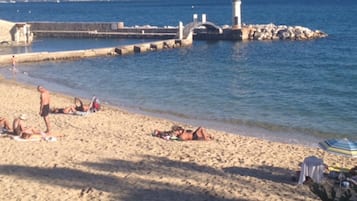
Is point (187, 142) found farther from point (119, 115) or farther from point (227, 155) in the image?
point (119, 115)

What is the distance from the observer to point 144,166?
38.6 ft

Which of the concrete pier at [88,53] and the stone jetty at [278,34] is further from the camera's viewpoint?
the stone jetty at [278,34]

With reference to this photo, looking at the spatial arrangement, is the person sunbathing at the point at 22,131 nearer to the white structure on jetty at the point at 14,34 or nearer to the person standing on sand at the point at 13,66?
the person standing on sand at the point at 13,66

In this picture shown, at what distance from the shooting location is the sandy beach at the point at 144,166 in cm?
1004

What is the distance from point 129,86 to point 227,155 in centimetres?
1563

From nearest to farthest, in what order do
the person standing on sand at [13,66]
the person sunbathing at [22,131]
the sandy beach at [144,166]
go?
the sandy beach at [144,166] < the person sunbathing at [22,131] < the person standing on sand at [13,66]

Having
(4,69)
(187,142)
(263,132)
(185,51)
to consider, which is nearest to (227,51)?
(185,51)

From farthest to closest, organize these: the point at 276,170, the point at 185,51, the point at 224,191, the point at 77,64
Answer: the point at 185,51
the point at 77,64
the point at 276,170
the point at 224,191

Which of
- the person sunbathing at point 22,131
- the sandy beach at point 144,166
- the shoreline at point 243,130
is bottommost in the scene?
the shoreline at point 243,130

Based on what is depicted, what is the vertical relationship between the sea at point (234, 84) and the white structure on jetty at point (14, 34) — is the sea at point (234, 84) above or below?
below

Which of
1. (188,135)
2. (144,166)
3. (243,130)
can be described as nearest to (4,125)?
(188,135)

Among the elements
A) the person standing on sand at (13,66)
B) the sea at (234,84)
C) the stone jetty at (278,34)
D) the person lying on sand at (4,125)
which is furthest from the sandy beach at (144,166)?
the stone jetty at (278,34)

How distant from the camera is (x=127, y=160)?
1226 cm

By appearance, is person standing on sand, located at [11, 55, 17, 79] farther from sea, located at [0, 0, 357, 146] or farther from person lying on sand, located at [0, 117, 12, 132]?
person lying on sand, located at [0, 117, 12, 132]
